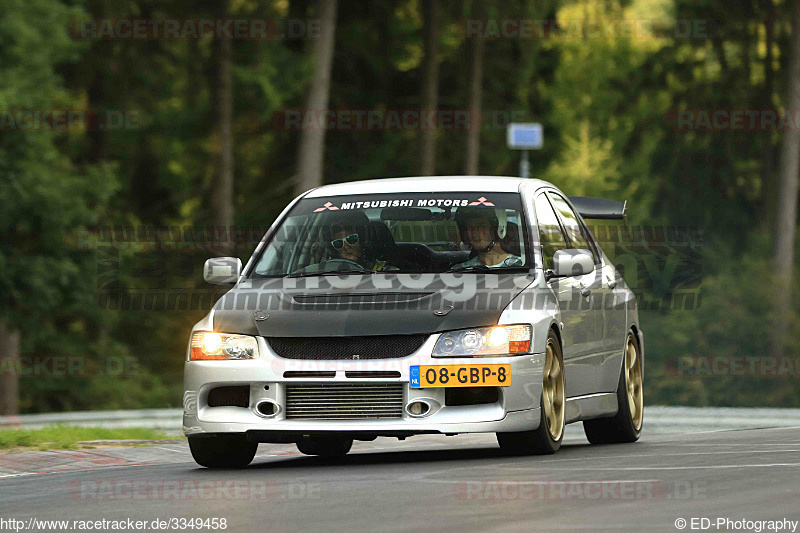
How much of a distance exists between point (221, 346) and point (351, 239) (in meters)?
1.57

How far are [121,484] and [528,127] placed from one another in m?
16.7

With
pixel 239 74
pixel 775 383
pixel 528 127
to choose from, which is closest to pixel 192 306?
pixel 239 74

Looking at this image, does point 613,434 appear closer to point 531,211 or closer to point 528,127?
point 531,211

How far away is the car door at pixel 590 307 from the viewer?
12281mm

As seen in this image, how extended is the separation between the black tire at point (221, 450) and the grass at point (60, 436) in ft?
9.10

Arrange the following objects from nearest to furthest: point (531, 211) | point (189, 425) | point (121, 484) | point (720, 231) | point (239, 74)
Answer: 1. point (121, 484)
2. point (189, 425)
3. point (531, 211)
4. point (239, 74)
5. point (720, 231)

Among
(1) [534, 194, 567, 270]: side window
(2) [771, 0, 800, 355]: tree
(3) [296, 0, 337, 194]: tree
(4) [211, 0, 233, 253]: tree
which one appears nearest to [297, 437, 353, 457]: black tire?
(1) [534, 194, 567, 270]: side window

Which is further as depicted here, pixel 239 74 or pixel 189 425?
pixel 239 74

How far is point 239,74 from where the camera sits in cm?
3809

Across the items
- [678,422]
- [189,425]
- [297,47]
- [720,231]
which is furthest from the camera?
[720,231]
